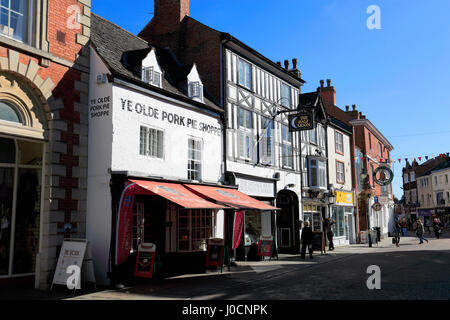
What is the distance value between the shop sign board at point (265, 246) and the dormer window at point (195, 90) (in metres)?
6.64

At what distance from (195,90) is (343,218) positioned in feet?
61.1

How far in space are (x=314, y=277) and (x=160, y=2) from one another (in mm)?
15486

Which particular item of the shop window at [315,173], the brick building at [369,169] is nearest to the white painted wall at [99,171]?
the shop window at [315,173]

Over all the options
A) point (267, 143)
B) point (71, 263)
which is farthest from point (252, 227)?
point (71, 263)

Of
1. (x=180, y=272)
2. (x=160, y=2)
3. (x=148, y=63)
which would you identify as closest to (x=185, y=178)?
(x=180, y=272)

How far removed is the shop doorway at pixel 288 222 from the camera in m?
23.1

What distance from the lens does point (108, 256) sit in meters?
11.8

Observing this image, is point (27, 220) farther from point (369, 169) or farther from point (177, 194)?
point (369, 169)

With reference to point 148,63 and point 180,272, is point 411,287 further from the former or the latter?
point 148,63

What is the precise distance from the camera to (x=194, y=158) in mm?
15906

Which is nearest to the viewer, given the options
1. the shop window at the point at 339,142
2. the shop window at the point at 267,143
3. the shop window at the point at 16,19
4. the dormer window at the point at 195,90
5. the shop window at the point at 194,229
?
the shop window at the point at 16,19

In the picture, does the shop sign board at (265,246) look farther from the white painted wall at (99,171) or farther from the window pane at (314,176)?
the window pane at (314,176)

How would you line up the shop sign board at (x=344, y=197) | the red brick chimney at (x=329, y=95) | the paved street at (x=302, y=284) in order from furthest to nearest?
the red brick chimney at (x=329, y=95), the shop sign board at (x=344, y=197), the paved street at (x=302, y=284)

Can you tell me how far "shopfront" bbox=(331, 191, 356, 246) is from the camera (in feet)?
95.5
